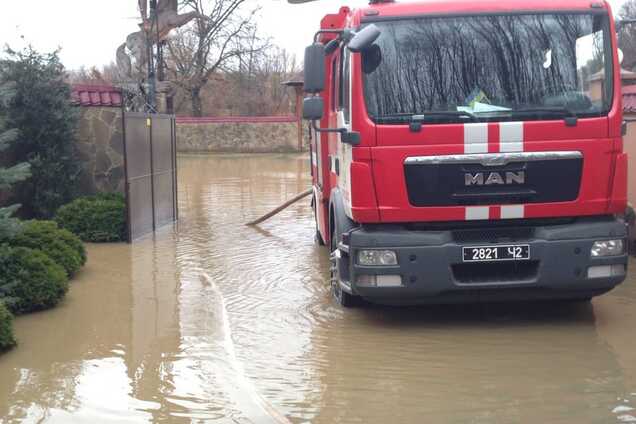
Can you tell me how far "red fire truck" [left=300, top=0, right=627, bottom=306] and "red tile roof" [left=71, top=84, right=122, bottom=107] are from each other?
7.97 meters

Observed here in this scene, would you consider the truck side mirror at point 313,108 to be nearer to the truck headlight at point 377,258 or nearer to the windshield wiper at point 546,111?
the truck headlight at point 377,258

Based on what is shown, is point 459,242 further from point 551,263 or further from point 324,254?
point 324,254

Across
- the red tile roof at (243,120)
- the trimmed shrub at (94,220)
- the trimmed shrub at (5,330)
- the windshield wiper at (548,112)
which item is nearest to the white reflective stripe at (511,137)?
the windshield wiper at (548,112)

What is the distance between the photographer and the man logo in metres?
7.13

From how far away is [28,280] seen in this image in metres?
8.33

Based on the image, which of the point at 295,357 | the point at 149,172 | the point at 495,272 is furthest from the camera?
the point at 149,172

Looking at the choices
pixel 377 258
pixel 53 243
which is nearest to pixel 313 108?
pixel 377 258

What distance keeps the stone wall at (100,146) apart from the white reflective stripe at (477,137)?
891 cm

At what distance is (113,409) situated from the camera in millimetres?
5645

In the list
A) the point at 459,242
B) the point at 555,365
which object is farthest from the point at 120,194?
the point at 555,365

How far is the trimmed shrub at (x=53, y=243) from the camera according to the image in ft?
31.3

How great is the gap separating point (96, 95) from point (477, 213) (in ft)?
30.3

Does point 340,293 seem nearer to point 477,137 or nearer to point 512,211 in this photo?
point 512,211

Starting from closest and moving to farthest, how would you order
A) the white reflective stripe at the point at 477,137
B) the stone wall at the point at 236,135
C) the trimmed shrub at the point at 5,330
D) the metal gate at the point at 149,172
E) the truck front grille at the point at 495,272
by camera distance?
the trimmed shrub at the point at 5,330 < the white reflective stripe at the point at 477,137 < the truck front grille at the point at 495,272 < the metal gate at the point at 149,172 < the stone wall at the point at 236,135
